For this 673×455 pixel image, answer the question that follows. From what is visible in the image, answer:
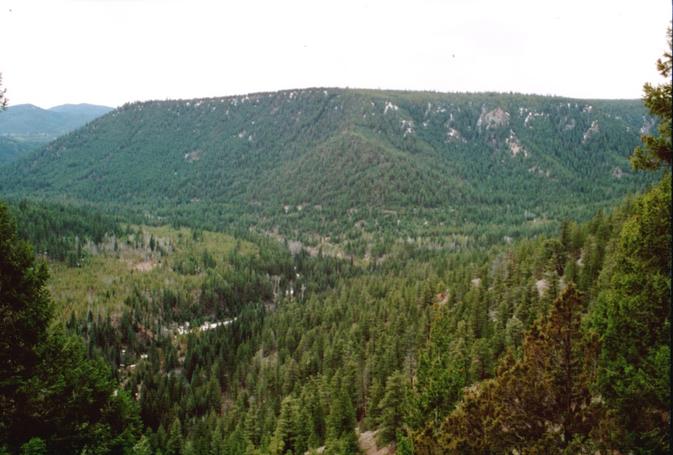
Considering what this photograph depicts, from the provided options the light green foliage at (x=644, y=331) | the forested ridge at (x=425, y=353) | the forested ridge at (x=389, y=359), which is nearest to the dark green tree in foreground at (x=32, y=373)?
the forested ridge at (x=389, y=359)

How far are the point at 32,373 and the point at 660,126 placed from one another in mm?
25694

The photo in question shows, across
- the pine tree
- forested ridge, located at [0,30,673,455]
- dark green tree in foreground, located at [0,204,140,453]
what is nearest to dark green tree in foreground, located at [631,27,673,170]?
forested ridge, located at [0,30,673,455]

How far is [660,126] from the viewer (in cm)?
1534

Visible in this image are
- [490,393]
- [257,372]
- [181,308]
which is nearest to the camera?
[490,393]

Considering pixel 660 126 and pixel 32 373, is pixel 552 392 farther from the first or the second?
pixel 32 373

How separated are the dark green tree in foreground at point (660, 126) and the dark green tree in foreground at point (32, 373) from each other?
78.5 feet

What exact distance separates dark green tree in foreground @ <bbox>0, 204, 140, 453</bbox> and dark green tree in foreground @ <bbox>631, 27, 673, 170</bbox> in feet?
78.5

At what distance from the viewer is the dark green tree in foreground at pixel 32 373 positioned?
18609mm

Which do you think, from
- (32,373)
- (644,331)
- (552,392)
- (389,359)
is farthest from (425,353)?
(32,373)

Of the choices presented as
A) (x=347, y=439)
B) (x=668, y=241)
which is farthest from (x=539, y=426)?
(x=347, y=439)

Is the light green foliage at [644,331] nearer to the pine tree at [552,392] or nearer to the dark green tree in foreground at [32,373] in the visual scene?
the pine tree at [552,392]

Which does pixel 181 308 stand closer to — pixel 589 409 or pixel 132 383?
pixel 132 383

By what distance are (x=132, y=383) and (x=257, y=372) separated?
97.2 feet

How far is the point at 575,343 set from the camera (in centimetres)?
1850
